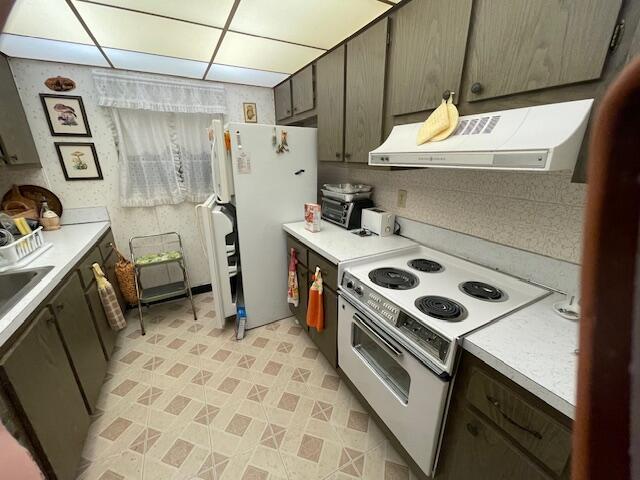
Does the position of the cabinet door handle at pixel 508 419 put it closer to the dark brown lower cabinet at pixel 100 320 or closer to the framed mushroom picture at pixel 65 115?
the dark brown lower cabinet at pixel 100 320

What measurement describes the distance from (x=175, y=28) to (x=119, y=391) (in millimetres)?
2171

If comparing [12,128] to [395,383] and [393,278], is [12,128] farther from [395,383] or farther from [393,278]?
[395,383]

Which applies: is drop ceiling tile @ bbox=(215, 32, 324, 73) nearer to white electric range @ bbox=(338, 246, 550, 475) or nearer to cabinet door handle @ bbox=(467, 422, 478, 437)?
white electric range @ bbox=(338, 246, 550, 475)

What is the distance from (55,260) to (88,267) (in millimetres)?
239

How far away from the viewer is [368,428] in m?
1.46

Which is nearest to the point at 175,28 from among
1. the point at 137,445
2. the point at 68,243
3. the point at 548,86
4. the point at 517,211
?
the point at 68,243

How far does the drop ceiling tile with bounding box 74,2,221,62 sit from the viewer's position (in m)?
1.33

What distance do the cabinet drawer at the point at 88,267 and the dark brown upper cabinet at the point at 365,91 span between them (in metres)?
1.73

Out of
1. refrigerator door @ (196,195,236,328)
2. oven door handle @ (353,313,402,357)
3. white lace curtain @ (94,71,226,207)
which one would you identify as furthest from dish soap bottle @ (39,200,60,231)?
oven door handle @ (353,313,402,357)

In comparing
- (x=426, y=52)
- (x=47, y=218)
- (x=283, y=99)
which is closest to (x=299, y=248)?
(x=426, y=52)

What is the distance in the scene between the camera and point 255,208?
199 centimetres

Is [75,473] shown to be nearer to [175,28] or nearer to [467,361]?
[467,361]

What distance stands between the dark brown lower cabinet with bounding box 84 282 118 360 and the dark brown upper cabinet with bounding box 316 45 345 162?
1740 mm

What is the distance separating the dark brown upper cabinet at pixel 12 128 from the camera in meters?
1.69
